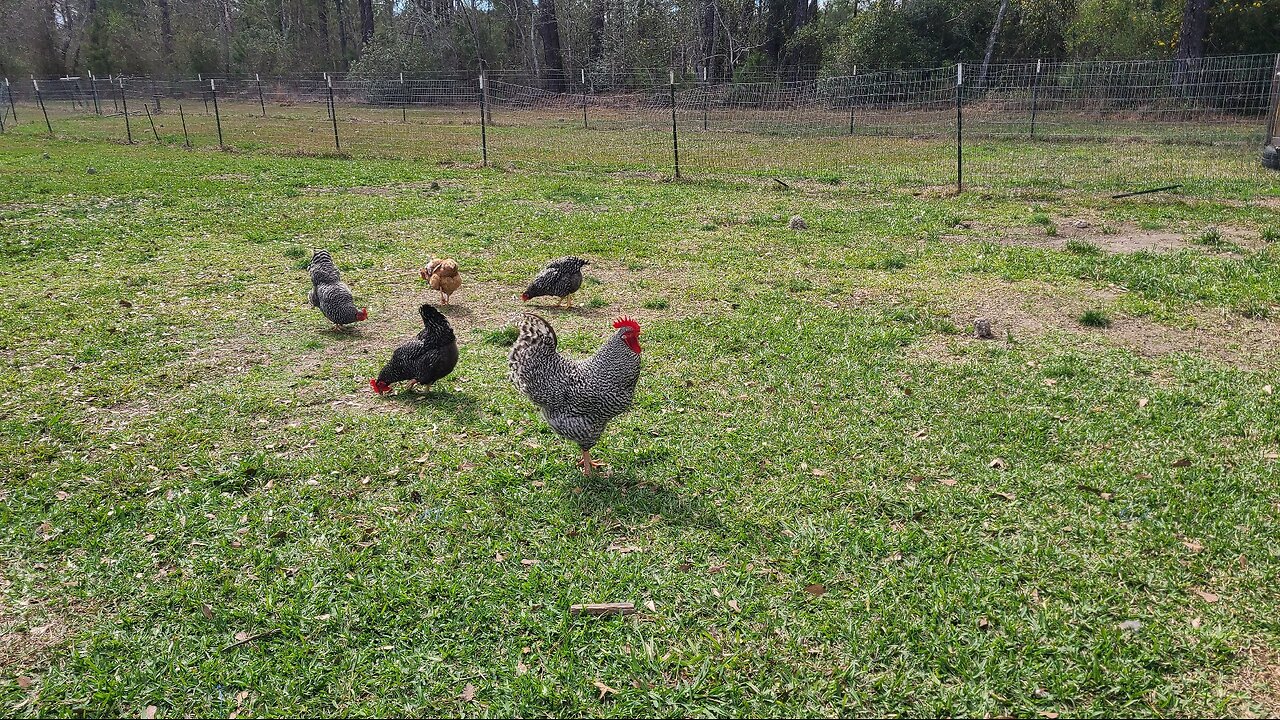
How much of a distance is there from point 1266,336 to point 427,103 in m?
23.5

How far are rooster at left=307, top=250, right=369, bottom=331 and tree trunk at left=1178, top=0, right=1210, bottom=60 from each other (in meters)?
25.3

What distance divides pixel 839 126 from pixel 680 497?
60.6 feet

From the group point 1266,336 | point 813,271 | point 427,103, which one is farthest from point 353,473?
point 427,103

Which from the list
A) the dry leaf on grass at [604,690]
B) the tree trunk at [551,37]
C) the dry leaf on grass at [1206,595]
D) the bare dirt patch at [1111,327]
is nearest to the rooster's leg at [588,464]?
the dry leaf on grass at [604,690]

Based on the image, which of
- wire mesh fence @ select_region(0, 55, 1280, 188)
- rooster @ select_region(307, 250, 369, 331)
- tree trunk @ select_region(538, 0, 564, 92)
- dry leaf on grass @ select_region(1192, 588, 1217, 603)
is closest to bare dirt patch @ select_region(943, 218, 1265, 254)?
wire mesh fence @ select_region(0, 55, 1280, 188)

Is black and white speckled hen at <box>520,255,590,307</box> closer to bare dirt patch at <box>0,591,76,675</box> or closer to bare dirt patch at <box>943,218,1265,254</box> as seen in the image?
bare dirt patch at <box>0,591,76,675</box>

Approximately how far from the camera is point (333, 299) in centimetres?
670

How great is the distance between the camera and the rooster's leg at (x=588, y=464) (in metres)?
4.44

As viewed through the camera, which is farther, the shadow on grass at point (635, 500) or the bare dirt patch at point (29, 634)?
the shadow on grass at point (635, 500)

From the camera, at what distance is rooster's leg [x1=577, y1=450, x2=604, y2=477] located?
4441 millimetres

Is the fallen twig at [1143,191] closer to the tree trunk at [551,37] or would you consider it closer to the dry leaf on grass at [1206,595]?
the dry leaf on grass at [1206,595]

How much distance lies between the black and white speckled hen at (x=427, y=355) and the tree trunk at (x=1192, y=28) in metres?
25.6

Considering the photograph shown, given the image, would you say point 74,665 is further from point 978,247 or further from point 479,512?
point 978,247

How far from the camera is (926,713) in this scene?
286cm
